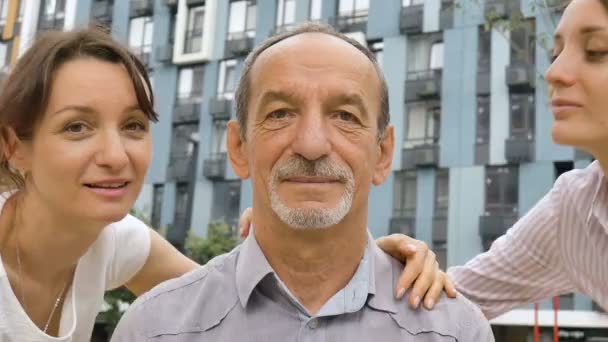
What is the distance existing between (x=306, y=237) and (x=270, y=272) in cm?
14

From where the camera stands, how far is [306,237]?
2121 millimetres

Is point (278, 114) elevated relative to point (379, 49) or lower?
lower

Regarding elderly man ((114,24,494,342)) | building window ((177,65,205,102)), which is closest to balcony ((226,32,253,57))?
building window ((177,65,205,102))

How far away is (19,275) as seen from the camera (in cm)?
282

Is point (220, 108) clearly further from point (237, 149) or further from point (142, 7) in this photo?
point (237, 149)

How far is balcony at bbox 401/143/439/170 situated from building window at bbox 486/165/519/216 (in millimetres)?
1222

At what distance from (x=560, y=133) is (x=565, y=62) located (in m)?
0.21

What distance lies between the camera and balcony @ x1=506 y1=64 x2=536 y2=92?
17500 millimetres

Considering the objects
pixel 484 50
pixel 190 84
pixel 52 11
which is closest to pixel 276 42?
pixel 484 50

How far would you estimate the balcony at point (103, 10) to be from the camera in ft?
78.2

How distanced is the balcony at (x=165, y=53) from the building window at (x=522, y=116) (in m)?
9.78

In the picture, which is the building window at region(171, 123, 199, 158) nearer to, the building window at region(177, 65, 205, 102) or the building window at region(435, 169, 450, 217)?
the building window at region(177, 65, 205, 102)

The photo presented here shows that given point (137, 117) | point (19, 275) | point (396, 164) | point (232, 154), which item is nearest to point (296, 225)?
point (232, 154)

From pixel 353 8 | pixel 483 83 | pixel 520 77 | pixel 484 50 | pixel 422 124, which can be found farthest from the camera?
pixel 353 8
